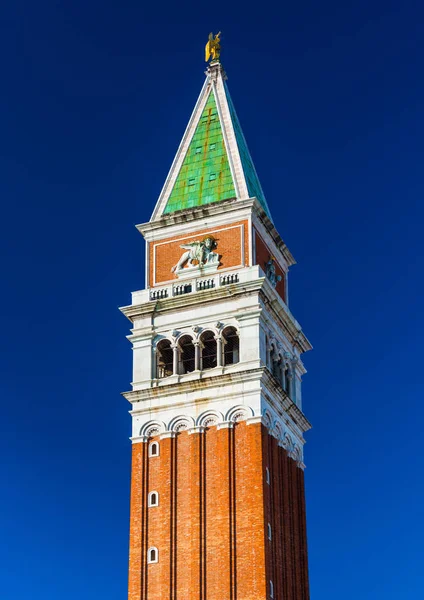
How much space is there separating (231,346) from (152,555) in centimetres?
1244

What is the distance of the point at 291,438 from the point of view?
218ft

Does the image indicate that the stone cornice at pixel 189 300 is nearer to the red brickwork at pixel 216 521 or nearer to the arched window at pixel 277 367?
the arched window at pixel 277 367

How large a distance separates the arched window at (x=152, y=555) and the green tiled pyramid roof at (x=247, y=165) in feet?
71.6

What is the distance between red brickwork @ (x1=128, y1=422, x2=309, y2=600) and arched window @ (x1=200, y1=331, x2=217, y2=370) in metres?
4.60

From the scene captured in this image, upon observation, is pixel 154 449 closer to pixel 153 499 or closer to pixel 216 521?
pixel 153 499

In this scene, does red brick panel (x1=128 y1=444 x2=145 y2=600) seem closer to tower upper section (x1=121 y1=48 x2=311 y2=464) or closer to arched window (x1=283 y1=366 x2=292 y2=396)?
tower upper section (x1=121 y1=48 x2=311 y2=464)

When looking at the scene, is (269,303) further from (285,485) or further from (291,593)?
(291,593)

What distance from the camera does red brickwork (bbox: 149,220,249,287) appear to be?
66.8m

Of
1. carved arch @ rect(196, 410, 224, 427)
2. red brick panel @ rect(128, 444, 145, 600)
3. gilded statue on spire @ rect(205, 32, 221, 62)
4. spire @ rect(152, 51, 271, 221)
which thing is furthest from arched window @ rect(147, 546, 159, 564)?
gilded statue on spire @ rect(205, 32, 221, 62)

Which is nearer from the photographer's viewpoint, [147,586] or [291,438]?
[147,586]

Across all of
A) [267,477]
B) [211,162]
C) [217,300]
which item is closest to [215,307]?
[217,300]

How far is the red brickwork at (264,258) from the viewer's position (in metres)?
68.0

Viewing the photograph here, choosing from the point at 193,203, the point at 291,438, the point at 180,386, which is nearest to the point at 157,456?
the point at 180,386

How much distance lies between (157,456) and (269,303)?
35.2 ft
